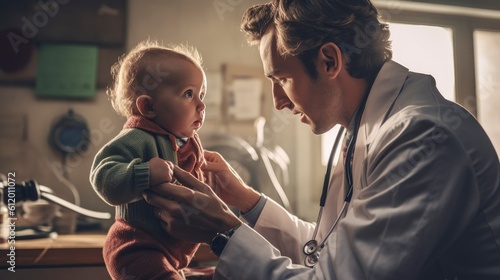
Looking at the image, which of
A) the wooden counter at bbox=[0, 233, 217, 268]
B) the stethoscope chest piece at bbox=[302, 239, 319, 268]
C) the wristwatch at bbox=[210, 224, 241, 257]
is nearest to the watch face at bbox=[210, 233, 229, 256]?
the wristwatch at bbox=[210, 224, 241, 257]

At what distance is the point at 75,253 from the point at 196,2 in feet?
4.23

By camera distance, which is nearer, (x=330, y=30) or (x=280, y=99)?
(x=330, y=30)

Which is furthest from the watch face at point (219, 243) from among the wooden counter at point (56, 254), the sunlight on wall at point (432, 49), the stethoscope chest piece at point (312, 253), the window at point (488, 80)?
the window at point (488, 80)

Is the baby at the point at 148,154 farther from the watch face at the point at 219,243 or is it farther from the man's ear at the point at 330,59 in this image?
the man's ear at the point at 330,59

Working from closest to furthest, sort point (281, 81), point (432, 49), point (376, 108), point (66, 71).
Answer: point (376, 108)
point (281, 81)
point (66, 71)
point (432, 49)

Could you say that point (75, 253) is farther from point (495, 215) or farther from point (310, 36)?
point (495, 215)

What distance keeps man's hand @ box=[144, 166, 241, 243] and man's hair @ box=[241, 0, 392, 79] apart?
40 cm

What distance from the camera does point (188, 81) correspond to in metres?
1.05

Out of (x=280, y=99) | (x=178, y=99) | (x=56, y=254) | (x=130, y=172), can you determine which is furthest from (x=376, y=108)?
(x=56, y=254)

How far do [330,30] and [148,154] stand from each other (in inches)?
20.2

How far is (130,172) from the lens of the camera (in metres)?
0.90

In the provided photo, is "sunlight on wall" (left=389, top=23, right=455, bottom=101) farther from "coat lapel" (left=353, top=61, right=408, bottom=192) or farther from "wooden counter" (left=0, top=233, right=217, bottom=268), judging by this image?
"wooden counter" (left=0, top=233, right=217, bottom=268)

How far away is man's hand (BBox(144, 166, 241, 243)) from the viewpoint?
3.04 ft

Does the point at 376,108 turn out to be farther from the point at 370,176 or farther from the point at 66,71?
the point at 66,71
